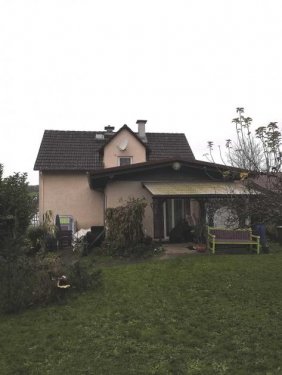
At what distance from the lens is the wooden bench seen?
1447cm

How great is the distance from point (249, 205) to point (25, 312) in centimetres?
500

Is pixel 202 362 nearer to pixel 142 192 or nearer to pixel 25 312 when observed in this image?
pixel 25 312

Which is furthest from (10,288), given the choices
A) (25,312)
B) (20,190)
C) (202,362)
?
(20,190)

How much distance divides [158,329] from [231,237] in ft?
27.9

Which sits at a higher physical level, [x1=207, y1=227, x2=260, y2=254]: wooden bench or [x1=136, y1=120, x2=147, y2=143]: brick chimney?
[x1=136, y1=120, x2=147, y2=143]: brick chimney

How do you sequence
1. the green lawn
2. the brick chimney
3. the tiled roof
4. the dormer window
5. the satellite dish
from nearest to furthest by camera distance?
the green lawn, the tiled roof, the satellite dish, the dormer window, the brick chimney

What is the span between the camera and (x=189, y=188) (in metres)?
17.2

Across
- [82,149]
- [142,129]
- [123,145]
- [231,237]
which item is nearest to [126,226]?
[231,237]

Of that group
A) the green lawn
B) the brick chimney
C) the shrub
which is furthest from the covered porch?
the brick chimney

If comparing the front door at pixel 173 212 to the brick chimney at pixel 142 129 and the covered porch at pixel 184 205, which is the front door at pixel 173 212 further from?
the brick chimney at pixel 142 129

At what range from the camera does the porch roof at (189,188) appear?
53.0 feet

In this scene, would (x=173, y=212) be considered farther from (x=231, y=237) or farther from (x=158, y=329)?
(x=158, y=329)

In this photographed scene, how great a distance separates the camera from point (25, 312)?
26.6 ft

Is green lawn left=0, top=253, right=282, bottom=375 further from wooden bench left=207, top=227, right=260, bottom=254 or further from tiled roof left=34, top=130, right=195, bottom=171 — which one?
tiled roof left=34, top=130, right=195, bottom=171
